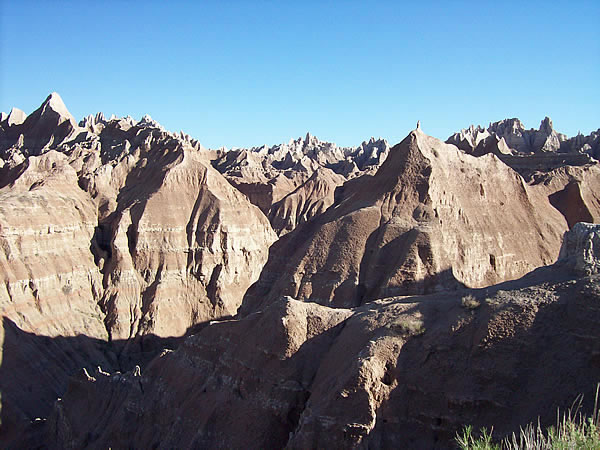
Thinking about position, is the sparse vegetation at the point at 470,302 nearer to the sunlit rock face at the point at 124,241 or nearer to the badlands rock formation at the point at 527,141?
the sunlit rock face at the point at 124,241

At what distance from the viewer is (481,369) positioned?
43.6ft

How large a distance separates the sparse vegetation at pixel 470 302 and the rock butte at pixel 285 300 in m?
0.18

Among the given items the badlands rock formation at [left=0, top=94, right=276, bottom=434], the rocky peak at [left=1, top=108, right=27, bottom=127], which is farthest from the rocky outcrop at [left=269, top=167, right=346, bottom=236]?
the rocky peak at [left=1, top=108, right=27, bottom=127]

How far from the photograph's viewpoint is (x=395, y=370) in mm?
14383

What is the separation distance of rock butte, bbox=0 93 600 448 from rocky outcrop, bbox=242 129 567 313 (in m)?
0.12

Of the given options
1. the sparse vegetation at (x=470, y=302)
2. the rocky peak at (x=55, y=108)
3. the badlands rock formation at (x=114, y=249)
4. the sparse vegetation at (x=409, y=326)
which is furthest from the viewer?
the rocky peak at (x=55, y=108)

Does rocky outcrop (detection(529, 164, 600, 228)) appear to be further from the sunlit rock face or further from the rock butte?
the sunlit rock face

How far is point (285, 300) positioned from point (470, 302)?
6.87 meters

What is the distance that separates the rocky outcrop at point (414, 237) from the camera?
24.9 m

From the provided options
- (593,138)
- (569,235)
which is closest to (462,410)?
(569,235)

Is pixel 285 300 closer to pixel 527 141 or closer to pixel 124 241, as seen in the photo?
pixel 124 241

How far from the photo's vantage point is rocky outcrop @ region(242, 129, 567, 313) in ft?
81.6

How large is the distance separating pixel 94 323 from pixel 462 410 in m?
33.7

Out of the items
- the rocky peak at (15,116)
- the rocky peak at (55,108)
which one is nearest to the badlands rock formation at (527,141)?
the rocky peak at (55,108)
